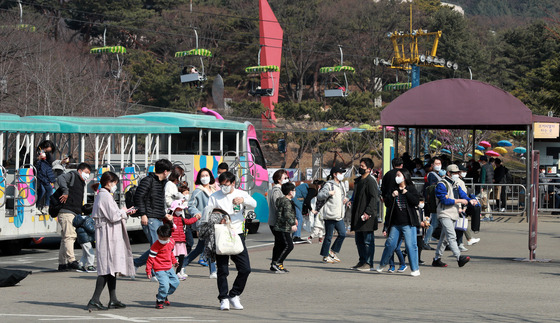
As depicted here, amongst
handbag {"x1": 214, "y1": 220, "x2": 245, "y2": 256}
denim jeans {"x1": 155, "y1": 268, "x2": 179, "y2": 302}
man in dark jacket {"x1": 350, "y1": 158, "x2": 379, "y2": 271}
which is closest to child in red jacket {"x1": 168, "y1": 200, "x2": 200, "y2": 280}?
denim jeans {"x1": 155, "y1": 268, "x2": 179, "y2": 302}

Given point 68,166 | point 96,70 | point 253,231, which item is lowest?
point 253,231

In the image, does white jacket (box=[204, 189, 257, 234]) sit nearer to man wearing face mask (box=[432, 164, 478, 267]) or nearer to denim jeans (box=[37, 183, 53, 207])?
man wearing face mask (box=[432, 164, 478, 267])

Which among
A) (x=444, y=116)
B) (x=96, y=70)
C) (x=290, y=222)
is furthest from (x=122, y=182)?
(x=96, y=70)

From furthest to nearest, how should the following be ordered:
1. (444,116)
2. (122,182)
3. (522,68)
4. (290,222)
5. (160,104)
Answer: (522,68) < (160,104) < (444,116) < (122,182) < (290,222)

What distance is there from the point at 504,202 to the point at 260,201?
803cm

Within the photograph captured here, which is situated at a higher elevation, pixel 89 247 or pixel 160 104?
pixel 160 104

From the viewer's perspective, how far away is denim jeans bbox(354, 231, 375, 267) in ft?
46.6

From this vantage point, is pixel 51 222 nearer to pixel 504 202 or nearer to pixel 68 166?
pixel 68 166

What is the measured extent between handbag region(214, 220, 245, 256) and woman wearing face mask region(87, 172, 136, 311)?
1079 millimetres

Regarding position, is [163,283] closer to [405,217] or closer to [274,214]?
[274,214]

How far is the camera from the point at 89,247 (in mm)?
13969

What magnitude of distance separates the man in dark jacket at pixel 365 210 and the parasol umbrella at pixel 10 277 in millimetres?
5174

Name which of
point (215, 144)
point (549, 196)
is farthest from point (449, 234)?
point (549, 196)

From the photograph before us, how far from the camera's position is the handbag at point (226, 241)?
393 inches
